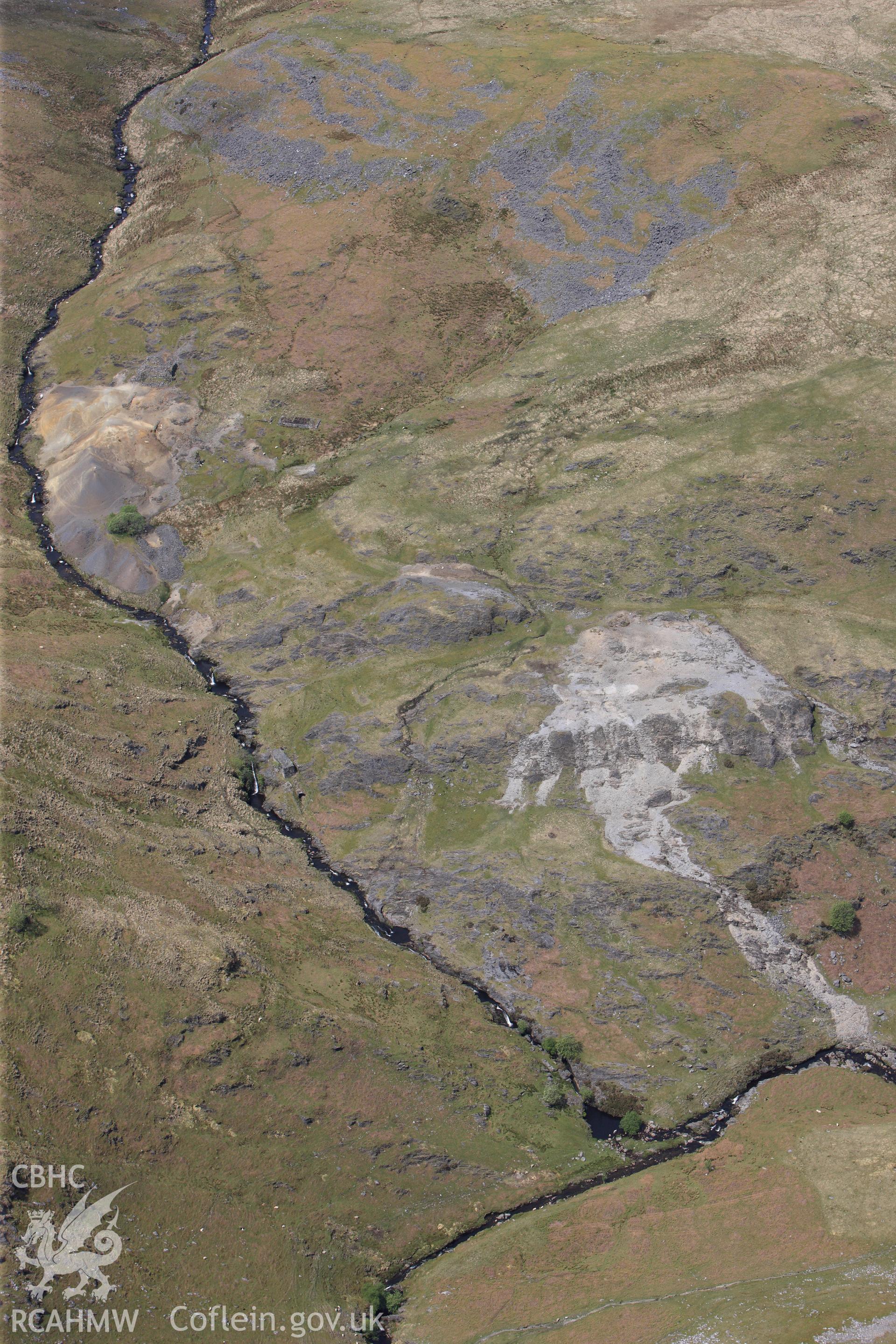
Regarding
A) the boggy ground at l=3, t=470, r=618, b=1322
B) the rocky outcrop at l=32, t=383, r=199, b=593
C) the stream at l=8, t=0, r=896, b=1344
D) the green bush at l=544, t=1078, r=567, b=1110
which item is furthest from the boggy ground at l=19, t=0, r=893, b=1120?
the boggy ground at l=3, t=470, r=618, b=1322

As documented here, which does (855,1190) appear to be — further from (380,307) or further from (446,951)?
(380,307)

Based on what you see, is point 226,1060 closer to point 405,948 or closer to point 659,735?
point 405,948

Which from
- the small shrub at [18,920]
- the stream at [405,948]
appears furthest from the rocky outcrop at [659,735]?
the small shrub at [18,920]

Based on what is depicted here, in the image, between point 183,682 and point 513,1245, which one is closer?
point 513,1245

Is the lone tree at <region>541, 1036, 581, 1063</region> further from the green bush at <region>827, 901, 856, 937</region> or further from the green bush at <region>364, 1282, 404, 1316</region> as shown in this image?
the green bush at <region>827, 901, 856, 937</region>

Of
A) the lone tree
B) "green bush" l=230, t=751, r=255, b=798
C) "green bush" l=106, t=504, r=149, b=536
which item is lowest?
the lone tree

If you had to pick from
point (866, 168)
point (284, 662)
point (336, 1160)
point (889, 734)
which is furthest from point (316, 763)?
point (866, 168)

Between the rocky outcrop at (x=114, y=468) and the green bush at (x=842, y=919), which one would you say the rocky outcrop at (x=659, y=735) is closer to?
the green bush at (x=842, y=919)
